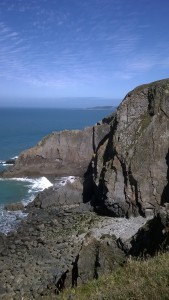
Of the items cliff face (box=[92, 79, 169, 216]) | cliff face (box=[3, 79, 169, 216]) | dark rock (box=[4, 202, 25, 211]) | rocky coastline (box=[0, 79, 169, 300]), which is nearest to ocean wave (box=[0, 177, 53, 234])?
dark rock (box=[4, 202, 25, 211])

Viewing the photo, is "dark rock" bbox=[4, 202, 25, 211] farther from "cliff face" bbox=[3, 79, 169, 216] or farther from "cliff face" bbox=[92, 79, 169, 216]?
"cliff face" bbox=[92, 79, 169, 216]

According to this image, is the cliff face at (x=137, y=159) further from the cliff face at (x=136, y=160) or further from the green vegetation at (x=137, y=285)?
the green vegetation at (x=137, y=285)

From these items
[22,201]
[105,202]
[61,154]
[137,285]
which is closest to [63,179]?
[61,154]

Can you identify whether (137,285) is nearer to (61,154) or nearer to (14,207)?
(14,207)

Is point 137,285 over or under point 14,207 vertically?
over

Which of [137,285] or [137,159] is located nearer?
[137,285]

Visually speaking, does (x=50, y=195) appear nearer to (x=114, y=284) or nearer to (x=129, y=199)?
(x=129, y=199)
